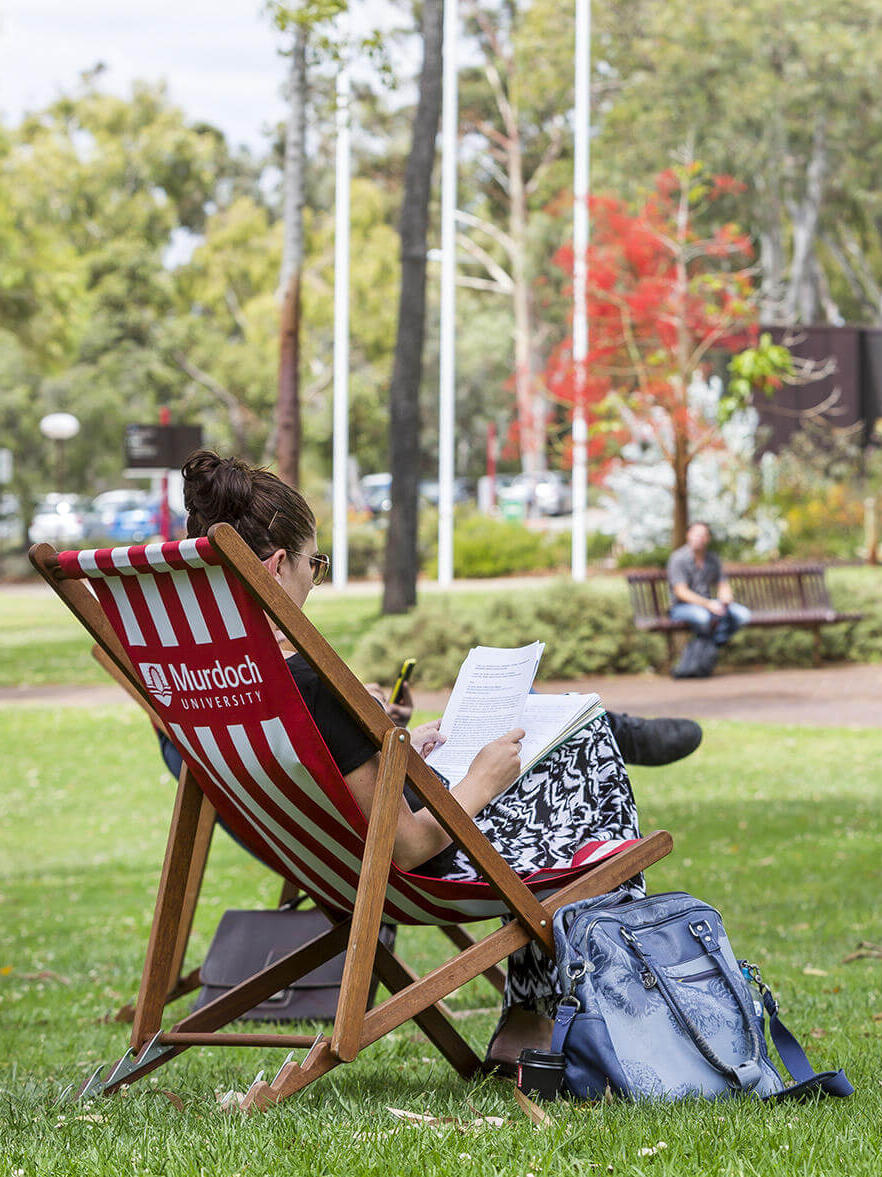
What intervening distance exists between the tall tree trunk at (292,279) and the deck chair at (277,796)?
709 inches

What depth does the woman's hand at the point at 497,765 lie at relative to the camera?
3.13m

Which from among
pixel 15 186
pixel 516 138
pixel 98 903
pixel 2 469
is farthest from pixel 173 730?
pixel 15 186

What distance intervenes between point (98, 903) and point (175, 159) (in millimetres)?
48328

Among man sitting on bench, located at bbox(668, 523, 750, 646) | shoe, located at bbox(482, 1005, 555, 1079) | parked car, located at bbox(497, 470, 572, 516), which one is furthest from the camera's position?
parked car, located at bbox(497, 470, 572, 516)

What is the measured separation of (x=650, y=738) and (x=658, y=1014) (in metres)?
1.31

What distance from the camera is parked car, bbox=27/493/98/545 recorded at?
4366cm

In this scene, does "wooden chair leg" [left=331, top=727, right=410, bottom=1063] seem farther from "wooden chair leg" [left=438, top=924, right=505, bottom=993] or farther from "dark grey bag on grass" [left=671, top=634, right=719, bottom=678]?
"dark grey bag on grass" [left=671, top=634, right=719, bottom=678]

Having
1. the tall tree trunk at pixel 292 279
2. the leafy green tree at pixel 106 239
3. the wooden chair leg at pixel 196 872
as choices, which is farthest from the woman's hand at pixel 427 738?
the leafy green tree at pixel 106 239

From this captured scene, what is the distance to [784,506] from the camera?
90.5 ft

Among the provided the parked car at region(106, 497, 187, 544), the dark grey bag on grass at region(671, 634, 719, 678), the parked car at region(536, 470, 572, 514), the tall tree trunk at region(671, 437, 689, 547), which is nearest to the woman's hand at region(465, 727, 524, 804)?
the dark grey bag on grass at region(671, 634, 719, 678)

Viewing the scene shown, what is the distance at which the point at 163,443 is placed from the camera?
22609 millimetres

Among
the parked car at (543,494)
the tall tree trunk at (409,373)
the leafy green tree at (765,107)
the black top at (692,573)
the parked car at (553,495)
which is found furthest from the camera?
the parked car at (553,495)

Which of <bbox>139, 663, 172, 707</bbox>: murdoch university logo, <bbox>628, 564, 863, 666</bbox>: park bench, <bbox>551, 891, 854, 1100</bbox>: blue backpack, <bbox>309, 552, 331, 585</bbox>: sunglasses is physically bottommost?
<bbox>628, 564, 863, 666</bbox>: park bench

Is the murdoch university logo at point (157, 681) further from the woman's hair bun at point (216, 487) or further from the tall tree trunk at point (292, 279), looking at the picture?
the tall tree trunk at point (292, 279)
